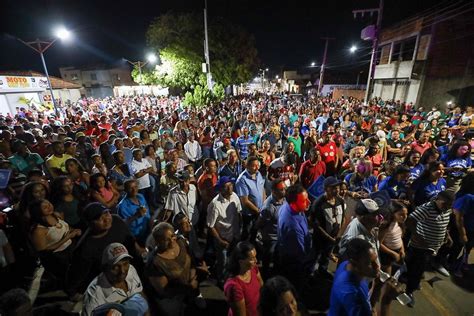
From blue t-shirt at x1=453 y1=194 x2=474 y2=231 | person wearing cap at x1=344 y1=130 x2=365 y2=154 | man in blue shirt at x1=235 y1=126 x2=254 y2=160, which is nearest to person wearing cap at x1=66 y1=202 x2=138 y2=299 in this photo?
man in blue shirt at x1=235 y1=126 x2=254 y2=160

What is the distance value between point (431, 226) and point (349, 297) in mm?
2242

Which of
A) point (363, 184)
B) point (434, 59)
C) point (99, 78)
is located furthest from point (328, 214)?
point (99, 78)

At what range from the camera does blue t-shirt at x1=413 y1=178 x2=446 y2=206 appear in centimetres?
424

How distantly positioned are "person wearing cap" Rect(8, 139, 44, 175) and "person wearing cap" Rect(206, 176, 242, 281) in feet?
16.2

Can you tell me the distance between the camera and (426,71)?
16406 mm

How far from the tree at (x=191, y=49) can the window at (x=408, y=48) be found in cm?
1422

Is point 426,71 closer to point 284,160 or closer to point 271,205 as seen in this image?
point 284,160

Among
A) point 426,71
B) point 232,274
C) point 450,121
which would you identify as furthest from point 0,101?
point 426,71

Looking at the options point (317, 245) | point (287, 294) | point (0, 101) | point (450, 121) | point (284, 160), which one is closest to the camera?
point (287, 294)

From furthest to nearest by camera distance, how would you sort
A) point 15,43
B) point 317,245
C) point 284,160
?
point 15,43 < point 284,160 < point 317,245

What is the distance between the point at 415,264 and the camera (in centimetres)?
359

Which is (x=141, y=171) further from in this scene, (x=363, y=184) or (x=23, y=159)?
(x=363, y=184)

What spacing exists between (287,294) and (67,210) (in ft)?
11.6

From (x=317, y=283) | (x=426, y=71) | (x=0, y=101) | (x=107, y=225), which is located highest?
(x=426, y=71)
